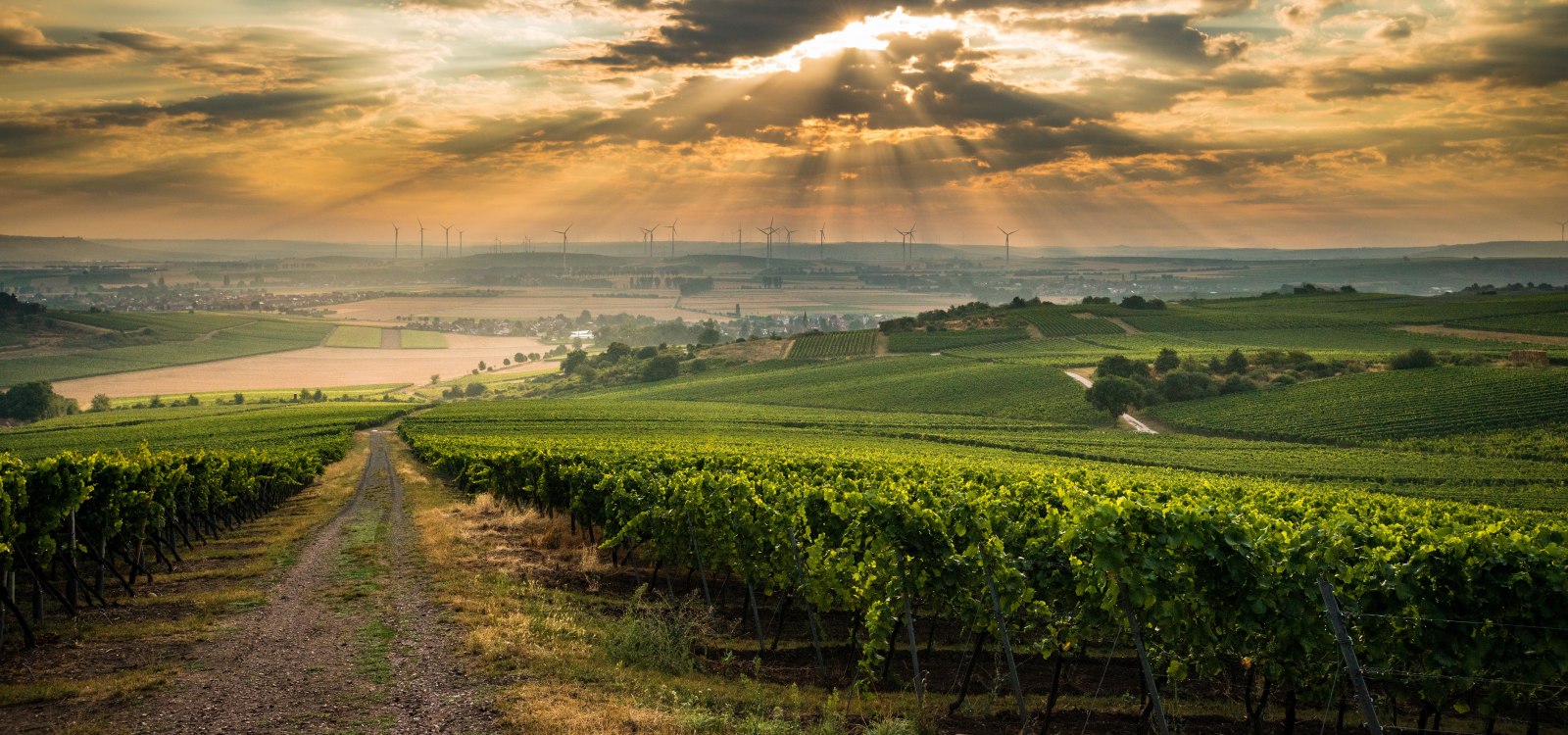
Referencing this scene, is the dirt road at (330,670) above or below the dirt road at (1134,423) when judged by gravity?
above

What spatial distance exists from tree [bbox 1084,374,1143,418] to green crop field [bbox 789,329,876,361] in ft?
199

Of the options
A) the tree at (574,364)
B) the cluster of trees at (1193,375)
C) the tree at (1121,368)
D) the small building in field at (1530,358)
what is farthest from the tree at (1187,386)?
the tree at (574,364)

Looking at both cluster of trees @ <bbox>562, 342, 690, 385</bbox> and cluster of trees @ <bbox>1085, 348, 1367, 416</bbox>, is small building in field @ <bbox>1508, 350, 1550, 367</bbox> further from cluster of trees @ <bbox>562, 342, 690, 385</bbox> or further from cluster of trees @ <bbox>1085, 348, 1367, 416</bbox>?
cluster of trees @ <bbox>562, 342, 690, 385</bbox>

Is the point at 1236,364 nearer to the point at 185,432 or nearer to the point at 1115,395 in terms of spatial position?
the point at 1115,395

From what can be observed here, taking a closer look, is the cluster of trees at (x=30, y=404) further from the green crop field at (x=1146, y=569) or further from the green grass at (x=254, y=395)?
the green crop field at (x=1146, y=569)

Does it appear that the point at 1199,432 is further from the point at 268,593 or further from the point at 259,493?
the point at 268,593

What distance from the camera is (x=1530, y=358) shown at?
96688mm

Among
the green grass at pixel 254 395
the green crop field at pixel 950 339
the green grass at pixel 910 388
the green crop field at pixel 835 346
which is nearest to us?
the green grass at pixel 910 388

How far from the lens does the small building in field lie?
94.4 m

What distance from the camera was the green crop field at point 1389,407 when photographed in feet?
234

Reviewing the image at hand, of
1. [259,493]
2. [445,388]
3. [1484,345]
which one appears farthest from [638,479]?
[445,388]

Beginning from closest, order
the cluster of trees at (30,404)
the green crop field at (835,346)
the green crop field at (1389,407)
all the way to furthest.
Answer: the green crop field at (1389,407) < the cluster of trees at (30,404) < the green crop field at (835,346)

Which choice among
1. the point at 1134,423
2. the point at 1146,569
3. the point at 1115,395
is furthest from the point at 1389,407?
the point at 1146,569

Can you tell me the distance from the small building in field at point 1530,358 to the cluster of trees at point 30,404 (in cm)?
18748
